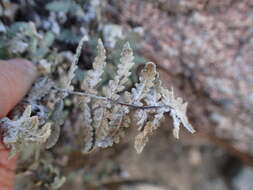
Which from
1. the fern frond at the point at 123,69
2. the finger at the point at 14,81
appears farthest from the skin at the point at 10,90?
the fern frond at the point at 123,69

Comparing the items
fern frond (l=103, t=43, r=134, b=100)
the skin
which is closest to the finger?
the skin

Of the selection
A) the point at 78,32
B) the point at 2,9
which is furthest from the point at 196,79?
the point at 2,9

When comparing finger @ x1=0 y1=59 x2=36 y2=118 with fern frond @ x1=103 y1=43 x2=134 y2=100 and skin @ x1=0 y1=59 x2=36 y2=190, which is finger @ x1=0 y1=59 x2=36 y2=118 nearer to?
skin @ x1=0 y1=59 x2=36 y2=190

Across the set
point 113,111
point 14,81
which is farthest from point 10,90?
point 113,111

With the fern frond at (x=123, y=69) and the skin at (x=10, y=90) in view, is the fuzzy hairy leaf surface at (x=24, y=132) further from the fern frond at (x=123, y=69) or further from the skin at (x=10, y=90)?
the fern frond at (x=123, y=69)

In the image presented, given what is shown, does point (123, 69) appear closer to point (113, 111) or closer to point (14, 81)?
point (113, 111)

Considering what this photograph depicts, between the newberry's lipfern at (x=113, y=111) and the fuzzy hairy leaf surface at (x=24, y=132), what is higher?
the newberry's lipfern at (x=113, y=111)

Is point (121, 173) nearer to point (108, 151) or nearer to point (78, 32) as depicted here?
point (108, 151)
